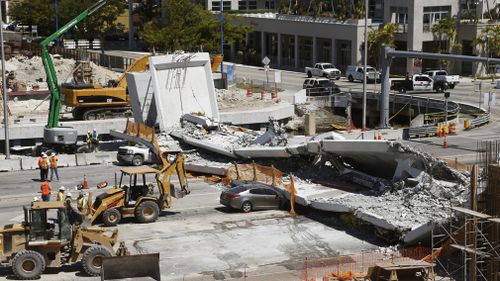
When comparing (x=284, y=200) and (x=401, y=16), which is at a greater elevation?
(x=401, y=16)

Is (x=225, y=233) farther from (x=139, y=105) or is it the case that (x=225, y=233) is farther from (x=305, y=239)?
(x=139, y=105)

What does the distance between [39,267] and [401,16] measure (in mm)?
64361

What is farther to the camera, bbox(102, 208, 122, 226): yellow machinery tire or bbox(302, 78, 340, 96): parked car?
bbox(302, 78, 340, 96): parked car

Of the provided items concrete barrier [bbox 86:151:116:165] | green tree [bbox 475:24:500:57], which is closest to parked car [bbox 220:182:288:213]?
concrete barrier [bbox 86:151:116:165]

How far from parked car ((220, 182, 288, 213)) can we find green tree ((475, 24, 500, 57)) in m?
50.8

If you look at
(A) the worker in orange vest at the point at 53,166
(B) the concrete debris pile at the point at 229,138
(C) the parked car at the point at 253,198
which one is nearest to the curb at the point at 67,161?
(A) the worker in orange vest at the point at 53,166

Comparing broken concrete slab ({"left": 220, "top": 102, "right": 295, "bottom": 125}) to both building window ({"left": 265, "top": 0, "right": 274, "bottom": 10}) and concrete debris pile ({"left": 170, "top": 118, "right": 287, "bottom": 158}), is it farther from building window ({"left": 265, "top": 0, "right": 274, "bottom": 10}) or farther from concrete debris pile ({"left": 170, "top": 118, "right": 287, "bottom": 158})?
building window ({"left": 265, "top": 0, "right": 274, "bottom": 10})

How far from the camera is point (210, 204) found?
3816cm

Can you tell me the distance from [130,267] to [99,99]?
33.4 metres

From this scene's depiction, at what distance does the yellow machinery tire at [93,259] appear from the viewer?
27547 mm

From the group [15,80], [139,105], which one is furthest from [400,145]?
[15,80]

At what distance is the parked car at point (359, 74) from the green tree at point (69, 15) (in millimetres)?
31705

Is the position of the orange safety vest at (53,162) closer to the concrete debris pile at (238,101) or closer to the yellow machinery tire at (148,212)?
the yellow machinery tire at (148,212)

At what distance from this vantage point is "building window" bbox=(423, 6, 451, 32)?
85375mm
